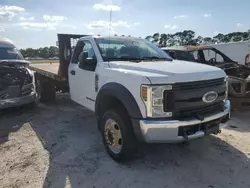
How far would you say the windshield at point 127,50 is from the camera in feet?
16.0

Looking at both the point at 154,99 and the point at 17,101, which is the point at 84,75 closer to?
the point at 154,99

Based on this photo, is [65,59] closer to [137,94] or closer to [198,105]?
[137,94]

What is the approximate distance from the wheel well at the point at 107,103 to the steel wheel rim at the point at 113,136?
0.28 metres

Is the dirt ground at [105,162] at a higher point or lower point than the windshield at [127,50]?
lower

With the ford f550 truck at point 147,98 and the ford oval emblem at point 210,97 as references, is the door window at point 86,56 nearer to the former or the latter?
the ford f550 truck at point 147,98

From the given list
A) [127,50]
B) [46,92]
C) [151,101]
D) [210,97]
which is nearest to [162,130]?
[151,101]

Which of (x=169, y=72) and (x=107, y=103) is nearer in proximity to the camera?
(x=169, y=72)

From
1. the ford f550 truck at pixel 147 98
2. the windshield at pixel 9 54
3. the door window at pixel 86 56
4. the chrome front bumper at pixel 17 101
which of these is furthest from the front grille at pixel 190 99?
the windshield at pixel 9 54

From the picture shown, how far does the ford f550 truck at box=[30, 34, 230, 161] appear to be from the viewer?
11.7 feet

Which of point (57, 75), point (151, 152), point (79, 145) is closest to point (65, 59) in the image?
point (57, 75)

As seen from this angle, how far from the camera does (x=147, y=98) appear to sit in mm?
3535

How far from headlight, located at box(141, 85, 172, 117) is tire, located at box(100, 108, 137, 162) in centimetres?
49

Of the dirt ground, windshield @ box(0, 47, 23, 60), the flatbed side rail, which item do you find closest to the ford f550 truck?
the dirt ground

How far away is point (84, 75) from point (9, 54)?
4015mm
